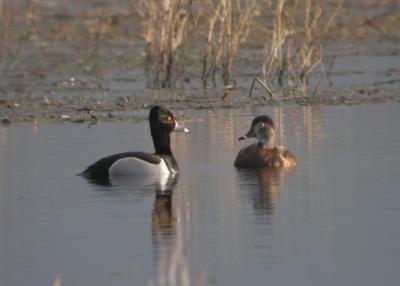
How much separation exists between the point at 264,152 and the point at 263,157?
8 cm

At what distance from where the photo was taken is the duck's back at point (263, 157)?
14430mm

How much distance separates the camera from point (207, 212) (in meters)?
11.6

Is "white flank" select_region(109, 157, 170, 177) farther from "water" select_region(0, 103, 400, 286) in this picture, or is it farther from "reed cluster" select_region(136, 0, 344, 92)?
"reed cluster" select_region(136, 0, 344, 92)

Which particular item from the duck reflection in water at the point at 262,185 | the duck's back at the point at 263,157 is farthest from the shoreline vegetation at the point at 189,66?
the duck reflection in water at the point at 262,185

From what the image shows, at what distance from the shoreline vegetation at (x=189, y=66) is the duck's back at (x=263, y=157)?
426 cm

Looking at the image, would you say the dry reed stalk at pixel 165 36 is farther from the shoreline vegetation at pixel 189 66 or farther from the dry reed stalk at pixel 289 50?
the dry reed stalk at pixel 289 50

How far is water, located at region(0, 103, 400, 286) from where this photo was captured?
31.0ft

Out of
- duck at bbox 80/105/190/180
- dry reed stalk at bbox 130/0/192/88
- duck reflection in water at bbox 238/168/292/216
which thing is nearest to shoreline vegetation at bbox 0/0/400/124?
dry reed stalk at bbox 130/0/192/88

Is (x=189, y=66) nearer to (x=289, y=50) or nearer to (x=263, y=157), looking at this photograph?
(x=289, y=50)

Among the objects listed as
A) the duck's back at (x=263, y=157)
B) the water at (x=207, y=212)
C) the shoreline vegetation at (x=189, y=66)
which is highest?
the shoreline vegetation at (x=189, y=66)

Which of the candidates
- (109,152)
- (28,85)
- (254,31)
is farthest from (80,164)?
(254,31)

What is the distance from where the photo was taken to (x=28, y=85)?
74.9 feet

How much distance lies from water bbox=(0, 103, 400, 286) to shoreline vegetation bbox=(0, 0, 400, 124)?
7.85 ft

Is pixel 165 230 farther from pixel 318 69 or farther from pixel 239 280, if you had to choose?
pixel 318 69
